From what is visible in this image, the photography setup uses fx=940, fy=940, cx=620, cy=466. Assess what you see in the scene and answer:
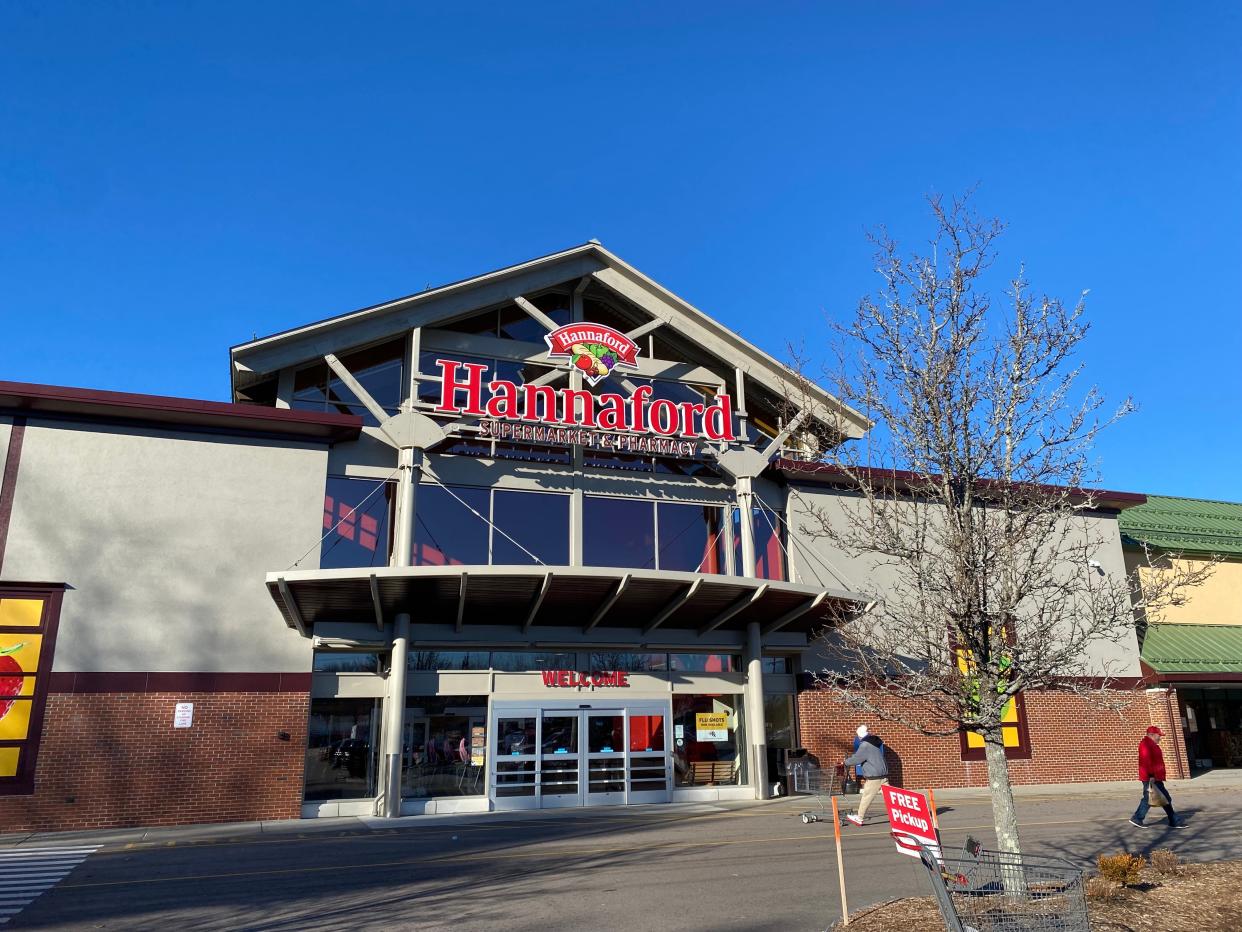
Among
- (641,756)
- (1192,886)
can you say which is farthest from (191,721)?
(1192,886)

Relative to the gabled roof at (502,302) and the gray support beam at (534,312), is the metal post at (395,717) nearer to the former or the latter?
Result: the gabled roof at (502,302)

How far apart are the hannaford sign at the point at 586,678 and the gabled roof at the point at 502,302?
761cm

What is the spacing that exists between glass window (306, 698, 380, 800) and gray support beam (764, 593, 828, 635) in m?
9.43

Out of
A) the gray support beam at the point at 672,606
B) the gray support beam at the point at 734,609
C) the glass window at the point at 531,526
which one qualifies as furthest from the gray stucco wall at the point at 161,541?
the gray support beam at the point at 734,609

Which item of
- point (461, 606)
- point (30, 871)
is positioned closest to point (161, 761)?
point (30, 871)

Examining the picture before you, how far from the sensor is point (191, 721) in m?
18.4

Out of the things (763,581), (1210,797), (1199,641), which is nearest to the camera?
(763,581)

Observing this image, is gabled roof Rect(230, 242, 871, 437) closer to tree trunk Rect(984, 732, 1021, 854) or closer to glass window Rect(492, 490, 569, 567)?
glass window Rect(492, 490, 569, 567)

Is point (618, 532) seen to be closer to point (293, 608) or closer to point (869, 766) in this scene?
point (293, 608)

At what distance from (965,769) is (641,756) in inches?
352

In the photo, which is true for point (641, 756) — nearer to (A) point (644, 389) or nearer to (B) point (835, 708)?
(B) point (835, 708)

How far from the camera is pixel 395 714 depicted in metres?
19.3

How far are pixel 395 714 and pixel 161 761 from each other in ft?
14.5

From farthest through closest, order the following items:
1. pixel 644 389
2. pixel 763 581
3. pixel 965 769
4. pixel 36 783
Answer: pixel 965 769, pixel 644 389, pixel 763 581, pixel 36 783
